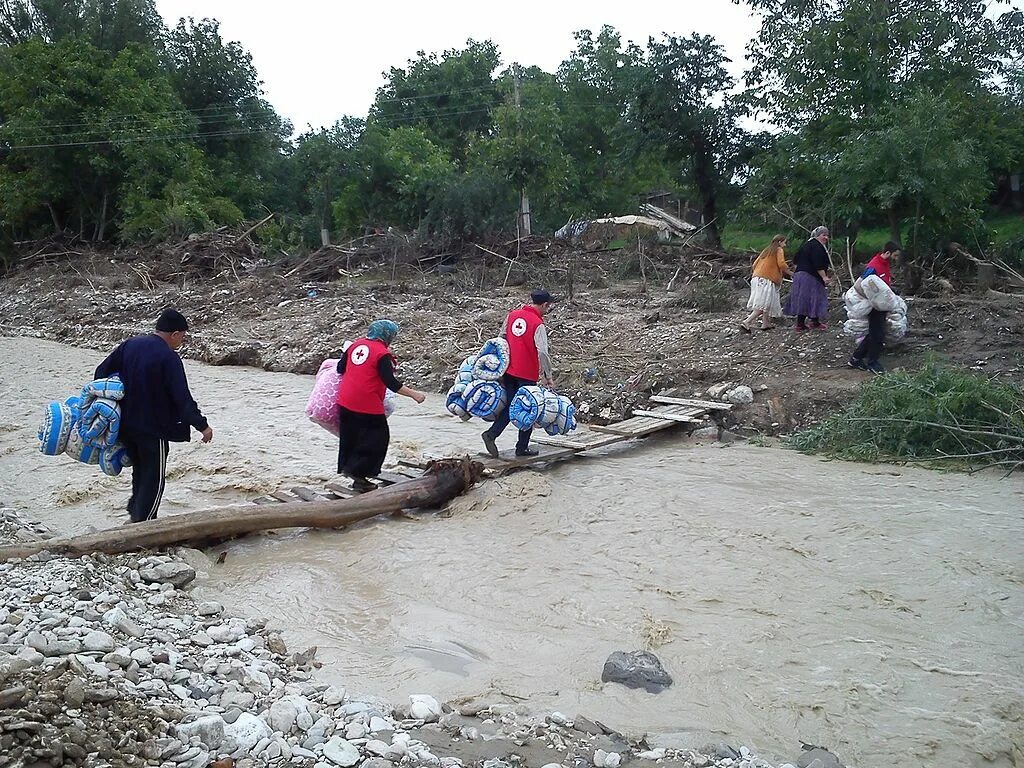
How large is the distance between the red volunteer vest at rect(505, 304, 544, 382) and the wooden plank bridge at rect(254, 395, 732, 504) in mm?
851

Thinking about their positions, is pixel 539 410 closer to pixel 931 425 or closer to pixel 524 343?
pixel 524 343

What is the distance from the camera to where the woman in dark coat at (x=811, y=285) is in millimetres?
11617

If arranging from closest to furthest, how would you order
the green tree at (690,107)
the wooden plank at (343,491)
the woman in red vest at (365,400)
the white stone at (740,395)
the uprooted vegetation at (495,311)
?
the woman in red vest at (365,400), the wooden plank at (343,491), the white stone at (740,395), the uprooted vegetation at (495,311), the green tree at (690,107)

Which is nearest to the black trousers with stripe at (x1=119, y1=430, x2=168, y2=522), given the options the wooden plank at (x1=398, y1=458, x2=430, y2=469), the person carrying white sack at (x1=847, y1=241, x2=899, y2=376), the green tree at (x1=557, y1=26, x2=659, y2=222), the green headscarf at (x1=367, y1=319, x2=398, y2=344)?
the green headscarf at (x1=367, y1=319, x2=398, y2=344)

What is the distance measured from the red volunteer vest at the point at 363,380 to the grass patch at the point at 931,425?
455cm

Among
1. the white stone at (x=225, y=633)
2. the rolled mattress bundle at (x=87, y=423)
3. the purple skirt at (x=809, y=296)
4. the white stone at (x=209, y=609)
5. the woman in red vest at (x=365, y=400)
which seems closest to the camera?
the white stone at (x=225, y=633)

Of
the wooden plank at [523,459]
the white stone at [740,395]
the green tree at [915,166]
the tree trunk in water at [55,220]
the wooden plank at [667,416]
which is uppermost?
the green tree at [915,166]

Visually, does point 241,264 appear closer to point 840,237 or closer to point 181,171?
point 181,171

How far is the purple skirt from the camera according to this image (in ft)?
38.9

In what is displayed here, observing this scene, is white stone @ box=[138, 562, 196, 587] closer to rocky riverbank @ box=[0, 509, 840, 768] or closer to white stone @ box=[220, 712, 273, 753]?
rocky riverbank @ box=[0, 509, 840, 768]

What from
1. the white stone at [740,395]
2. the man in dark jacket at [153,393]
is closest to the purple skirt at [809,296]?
the white stone at [740,395]

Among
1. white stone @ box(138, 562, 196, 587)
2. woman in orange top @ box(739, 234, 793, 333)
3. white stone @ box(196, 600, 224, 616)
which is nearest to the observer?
white stone @ box(196, 600, 224, 616)

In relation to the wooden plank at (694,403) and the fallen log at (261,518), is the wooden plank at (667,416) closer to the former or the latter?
the wooden plank at (694,403)

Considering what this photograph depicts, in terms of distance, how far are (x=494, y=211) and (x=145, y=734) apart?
20308 mm
